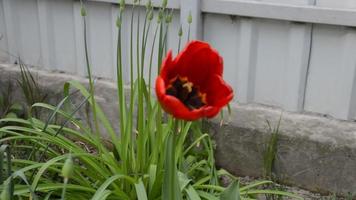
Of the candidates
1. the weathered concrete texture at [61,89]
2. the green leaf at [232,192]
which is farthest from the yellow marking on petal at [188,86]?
the weathered concrete texture at [61,89]

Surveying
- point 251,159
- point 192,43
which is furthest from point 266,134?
point 192,43

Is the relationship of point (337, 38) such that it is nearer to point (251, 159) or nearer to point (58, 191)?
point (251, 159)

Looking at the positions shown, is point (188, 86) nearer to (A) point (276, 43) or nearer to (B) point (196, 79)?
(B) point (196, 79)

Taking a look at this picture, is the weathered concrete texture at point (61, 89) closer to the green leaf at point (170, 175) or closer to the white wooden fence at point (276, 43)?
the white wooden fence at point (276, 43)

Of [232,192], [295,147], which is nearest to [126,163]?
[232,192]

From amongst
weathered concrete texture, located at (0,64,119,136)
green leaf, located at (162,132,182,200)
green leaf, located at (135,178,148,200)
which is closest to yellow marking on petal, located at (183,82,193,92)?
green leaf, located at (162,132,182,200)

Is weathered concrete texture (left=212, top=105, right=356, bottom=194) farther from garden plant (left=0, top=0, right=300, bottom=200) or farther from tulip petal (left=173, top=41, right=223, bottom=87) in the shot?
tulip petal (left=173, top=41, right=223, bottom=87)
